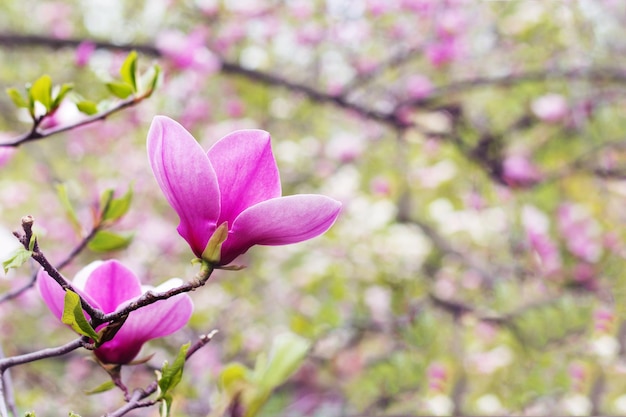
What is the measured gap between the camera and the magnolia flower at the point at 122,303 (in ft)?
1.35

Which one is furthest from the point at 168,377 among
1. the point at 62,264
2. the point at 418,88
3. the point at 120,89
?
the point at 418,88

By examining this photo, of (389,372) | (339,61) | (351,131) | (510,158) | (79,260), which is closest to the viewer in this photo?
(389,372)

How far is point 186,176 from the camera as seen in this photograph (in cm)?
36

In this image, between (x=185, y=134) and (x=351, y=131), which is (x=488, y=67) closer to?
(x=351, y=131)

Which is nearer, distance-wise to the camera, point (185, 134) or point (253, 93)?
point (185, 134)

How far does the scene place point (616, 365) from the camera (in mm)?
1719

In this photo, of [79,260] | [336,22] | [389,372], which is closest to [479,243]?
[336,22]

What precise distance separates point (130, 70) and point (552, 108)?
2.31 meters

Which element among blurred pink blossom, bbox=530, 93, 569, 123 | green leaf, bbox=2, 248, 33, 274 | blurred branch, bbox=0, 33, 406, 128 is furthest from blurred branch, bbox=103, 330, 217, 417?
blurred pink blossom, bbox=530, 93, 569, 123

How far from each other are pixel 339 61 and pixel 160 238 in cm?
133

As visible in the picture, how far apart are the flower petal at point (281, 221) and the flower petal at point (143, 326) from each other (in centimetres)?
7

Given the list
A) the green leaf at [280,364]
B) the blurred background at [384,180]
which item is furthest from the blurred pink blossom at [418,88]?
the green leaf at [280,364]

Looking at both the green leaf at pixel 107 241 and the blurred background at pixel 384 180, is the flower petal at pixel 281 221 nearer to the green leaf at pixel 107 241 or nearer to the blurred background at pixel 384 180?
the green leaf at pixel 107 241

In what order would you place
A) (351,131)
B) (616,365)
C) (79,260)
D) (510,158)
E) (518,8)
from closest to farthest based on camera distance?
(616,365) < (79,260) < (510,158) < (518,8) < (351,131)
